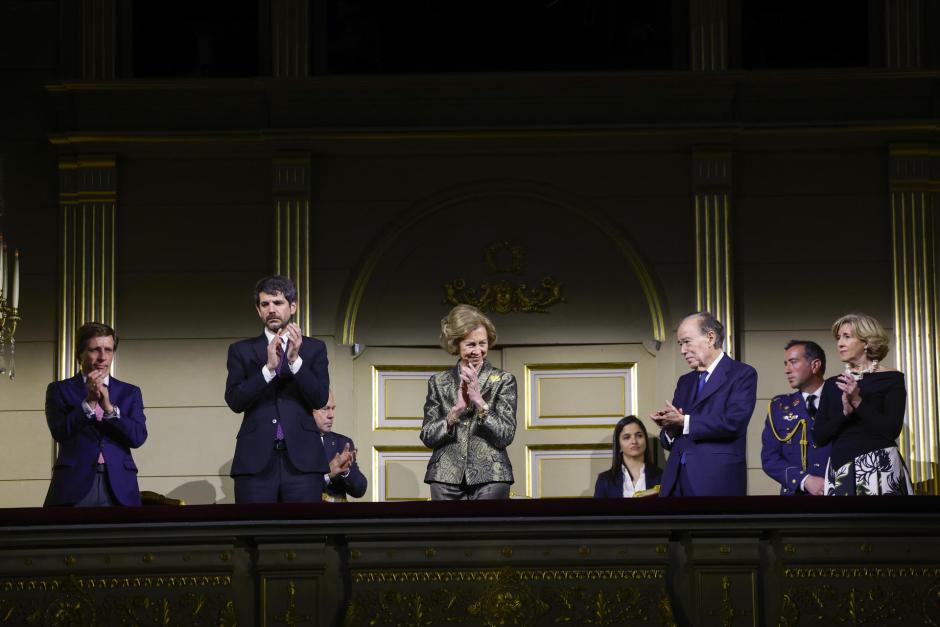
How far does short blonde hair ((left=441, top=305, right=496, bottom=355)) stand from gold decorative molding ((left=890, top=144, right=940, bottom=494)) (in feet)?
11.0

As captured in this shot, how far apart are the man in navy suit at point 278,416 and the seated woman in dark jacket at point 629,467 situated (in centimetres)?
215

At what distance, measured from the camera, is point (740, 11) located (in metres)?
9.08

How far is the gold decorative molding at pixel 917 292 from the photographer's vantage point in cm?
861

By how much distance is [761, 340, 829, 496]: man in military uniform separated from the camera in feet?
24.0

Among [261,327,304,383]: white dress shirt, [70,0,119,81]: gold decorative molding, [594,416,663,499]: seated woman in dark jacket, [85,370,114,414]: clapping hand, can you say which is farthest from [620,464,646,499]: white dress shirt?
[70,0,119,81]: gold decorative molding

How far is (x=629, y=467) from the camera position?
25.7ft

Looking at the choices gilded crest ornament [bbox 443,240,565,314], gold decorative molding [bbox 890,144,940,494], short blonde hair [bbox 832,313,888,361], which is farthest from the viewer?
gilded crest ornament [bbox 443,240,565,314]

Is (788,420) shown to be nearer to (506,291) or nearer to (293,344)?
(506,291)

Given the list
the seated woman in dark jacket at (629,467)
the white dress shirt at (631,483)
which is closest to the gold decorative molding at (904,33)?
the seated woman in dark jacket at (629,467)

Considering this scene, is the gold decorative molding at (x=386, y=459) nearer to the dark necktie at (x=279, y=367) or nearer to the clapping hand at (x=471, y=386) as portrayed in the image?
the clapping hand at (x=471, y=386)

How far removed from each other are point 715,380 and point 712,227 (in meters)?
2.53

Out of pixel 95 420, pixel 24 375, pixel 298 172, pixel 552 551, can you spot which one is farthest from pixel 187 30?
pixel 552 551

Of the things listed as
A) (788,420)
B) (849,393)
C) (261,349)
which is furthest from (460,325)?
(788,420)

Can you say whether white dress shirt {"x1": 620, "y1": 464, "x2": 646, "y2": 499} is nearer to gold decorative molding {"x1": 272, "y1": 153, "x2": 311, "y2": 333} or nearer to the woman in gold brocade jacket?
the woman in gold brocade jacket
